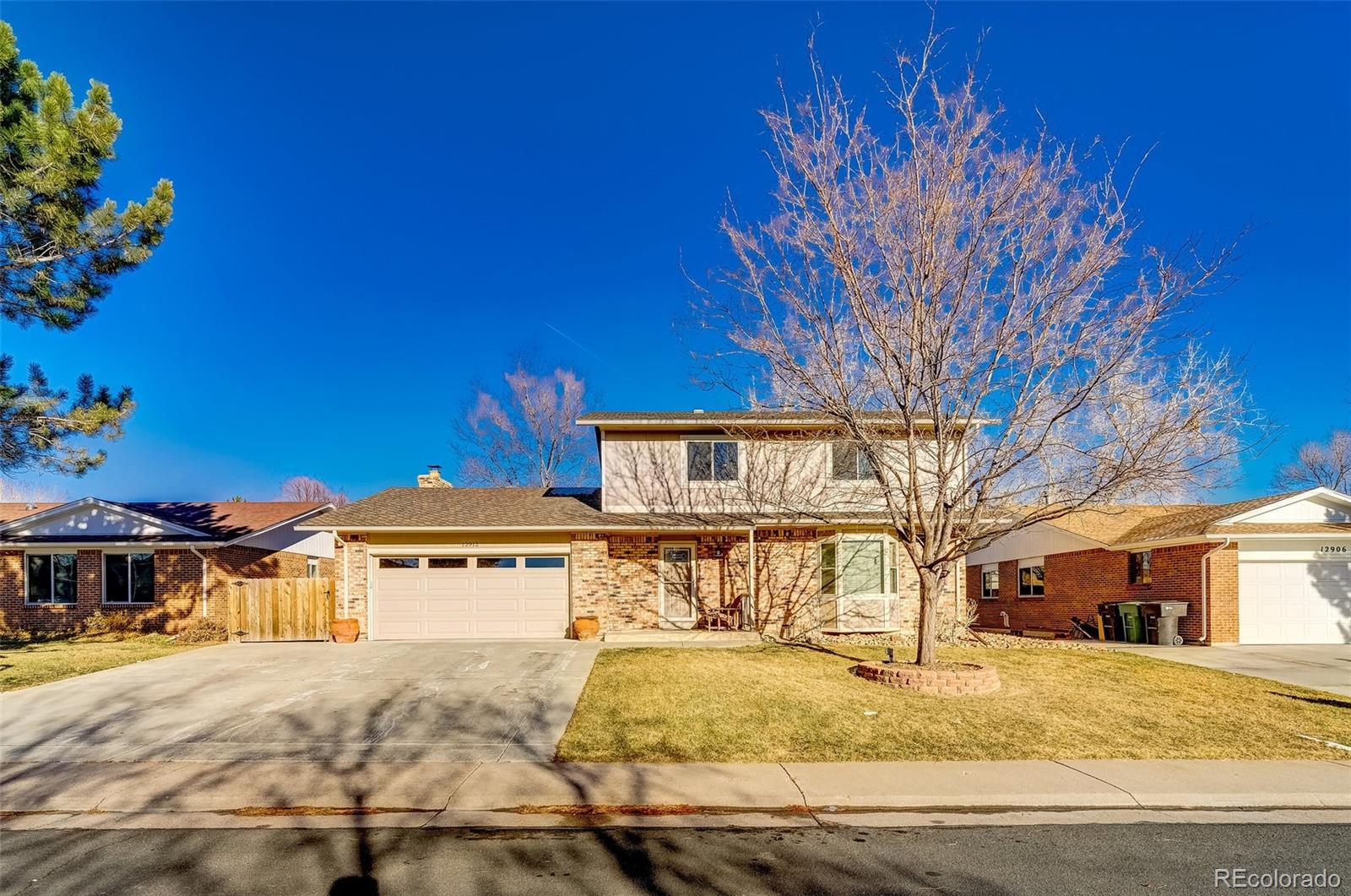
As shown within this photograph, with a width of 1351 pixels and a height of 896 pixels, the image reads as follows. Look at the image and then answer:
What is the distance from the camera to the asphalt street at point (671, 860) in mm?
4730

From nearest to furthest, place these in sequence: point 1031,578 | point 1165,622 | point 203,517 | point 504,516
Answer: point 1165,622 → point 504,516 → point 203,517 → point 1031,578

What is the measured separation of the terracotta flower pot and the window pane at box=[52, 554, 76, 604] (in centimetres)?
1393

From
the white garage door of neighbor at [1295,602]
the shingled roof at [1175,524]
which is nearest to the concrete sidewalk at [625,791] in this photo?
the shingled roof at [1175,524]

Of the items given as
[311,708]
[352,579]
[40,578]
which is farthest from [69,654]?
[311,708]

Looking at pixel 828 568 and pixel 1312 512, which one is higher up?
pixel 1312 512

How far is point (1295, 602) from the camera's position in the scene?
54.7 ft

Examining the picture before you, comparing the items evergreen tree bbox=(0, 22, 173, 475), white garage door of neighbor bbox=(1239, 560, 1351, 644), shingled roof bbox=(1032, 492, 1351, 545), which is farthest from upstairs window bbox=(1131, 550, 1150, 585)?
evergreen tree bbox=(0, 22, 173, 475)

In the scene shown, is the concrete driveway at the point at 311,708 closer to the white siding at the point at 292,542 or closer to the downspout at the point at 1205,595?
the white siding at the point at 292,542

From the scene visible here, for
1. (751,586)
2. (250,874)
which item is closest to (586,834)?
(250,874)

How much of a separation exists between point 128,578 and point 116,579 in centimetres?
35

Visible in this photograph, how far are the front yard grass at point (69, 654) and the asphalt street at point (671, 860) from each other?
8636 millimetres

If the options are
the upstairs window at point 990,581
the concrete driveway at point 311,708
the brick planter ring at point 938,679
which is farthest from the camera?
the upstairs window at point 990,581

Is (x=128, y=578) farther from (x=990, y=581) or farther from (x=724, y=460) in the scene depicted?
(x=990, y=581)

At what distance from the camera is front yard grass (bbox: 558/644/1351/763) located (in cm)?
771
